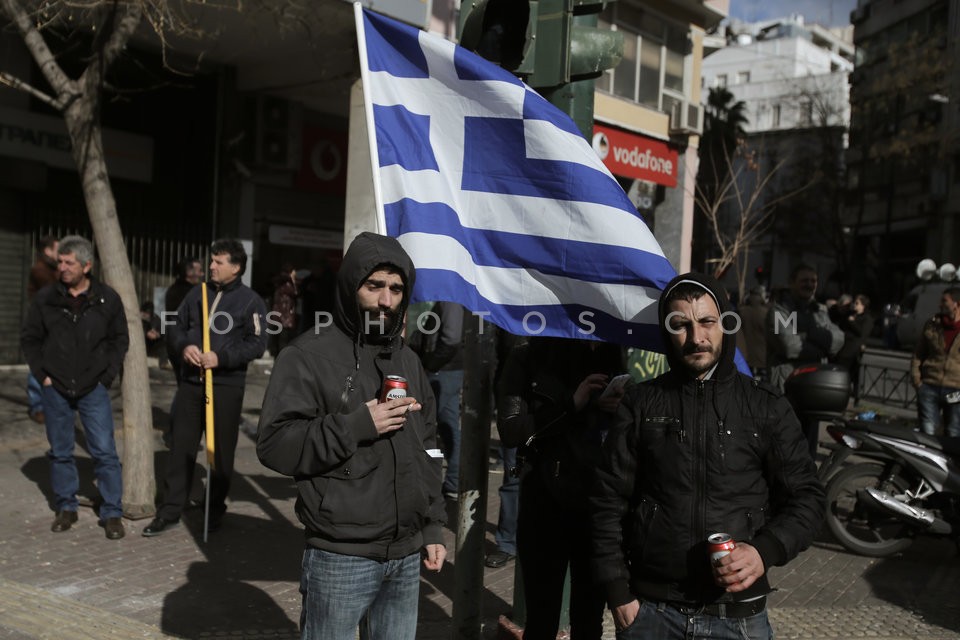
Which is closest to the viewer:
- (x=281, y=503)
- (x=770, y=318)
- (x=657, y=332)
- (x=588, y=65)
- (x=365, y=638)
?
(x=365, y=638)

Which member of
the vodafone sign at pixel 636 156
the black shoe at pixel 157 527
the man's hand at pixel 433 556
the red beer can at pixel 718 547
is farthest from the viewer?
the vodafone sign at pixel 636 156

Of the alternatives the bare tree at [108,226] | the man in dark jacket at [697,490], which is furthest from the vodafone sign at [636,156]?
the man in dark jacket at [697,490]

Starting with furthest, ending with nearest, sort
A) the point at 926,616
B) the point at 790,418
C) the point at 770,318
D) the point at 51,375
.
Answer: the point at 770,318 → the point at 51,375 → the point at 926,616 → the point at 790,418

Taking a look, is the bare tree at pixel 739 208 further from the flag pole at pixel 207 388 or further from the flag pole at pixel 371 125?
the flag pole at pixel 371 125

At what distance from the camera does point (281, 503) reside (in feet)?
23.2

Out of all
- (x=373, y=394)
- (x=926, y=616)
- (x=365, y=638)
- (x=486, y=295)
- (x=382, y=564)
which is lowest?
(x=926, y=616)

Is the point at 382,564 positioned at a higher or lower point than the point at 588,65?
lower

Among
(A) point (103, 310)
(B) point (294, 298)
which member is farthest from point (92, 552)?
(B) point (294, 298)

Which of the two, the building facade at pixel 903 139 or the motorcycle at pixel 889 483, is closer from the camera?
the motorcycle at pixel 889 483

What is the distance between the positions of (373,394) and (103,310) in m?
3.76

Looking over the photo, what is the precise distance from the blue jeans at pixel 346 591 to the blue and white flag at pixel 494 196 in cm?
123

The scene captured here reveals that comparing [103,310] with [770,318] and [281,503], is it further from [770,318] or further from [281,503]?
[770,318]

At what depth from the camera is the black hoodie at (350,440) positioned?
277 cm

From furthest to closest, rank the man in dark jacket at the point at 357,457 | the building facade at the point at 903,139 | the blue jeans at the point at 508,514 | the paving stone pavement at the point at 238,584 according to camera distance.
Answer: the building facade at the point at 903,139, the blue jeans at the point at 508,514, the paving stone pavement at the point at 238,584, the man in dark jacket at the point at 357,457
